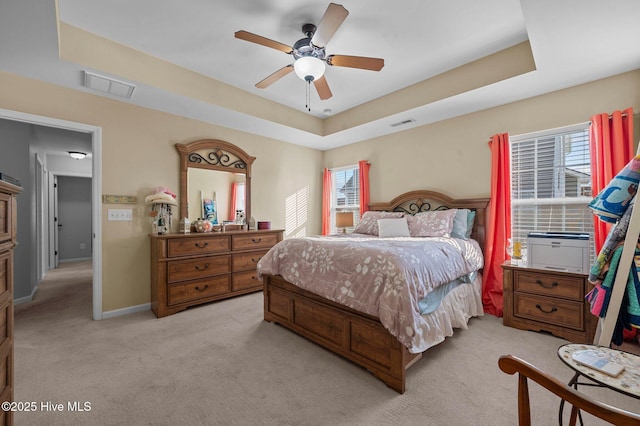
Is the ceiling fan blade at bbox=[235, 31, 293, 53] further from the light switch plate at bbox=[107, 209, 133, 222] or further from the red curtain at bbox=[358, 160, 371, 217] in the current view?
the red curtain at bbox=[358, 160, 371, 217]

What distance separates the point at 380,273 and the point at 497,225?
7.31 feet

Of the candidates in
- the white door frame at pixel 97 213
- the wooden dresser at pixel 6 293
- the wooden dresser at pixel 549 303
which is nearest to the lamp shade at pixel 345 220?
the wooden dresser at pixel 549 303

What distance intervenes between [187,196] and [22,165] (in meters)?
2.43

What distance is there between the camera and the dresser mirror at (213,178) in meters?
3.79

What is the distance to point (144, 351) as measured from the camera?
2383 millimetres

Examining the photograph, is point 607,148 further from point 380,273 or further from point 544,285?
→ point 380,273

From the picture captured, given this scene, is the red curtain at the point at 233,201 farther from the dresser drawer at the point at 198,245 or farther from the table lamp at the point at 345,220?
the table lamp at the point at 345,220

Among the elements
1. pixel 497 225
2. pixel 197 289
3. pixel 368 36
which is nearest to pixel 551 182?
pixel 497 225

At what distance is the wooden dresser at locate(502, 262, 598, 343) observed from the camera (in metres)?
2.47

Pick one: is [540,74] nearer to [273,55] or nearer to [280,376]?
[273,55]

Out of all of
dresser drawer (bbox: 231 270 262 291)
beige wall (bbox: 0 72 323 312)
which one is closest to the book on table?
dresser drawer (bbox: 231 270 262 291)

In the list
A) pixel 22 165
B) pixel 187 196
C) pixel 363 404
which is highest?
pixel 22 165

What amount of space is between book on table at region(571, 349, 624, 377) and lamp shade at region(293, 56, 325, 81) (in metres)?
2.58

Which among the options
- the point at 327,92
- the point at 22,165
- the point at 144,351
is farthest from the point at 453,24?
the point at 22,165
